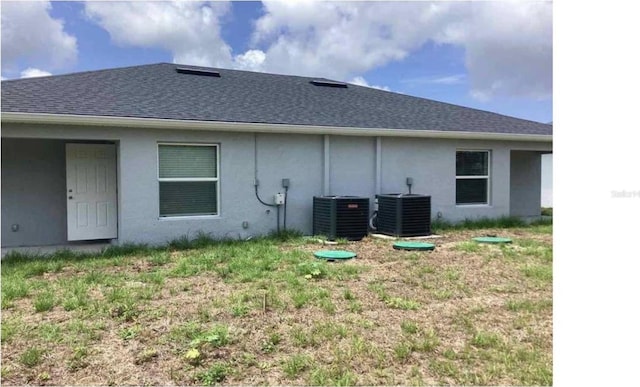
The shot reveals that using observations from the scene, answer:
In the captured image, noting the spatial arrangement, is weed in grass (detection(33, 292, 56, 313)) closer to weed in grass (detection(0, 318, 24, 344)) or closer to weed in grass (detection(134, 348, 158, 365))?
weed in grass (detection(0, 318, 24, 344))

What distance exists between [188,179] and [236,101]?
7.93 ft

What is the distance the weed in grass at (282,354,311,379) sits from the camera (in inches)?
132

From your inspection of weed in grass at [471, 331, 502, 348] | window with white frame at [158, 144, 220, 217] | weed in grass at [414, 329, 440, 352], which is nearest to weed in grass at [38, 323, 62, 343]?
weed in grass at [414, 329, 440, 352]

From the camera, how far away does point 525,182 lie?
1441 cm

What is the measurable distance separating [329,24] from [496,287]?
5687 millimetres

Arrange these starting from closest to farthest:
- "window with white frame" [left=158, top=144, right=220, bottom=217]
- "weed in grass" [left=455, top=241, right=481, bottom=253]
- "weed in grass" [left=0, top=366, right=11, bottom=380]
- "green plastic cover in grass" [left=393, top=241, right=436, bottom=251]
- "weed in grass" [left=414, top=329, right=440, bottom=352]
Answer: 1. "weed in grass" [left=0, top=366, right=11, bottom=380]
2. "weed in grass" [left=414, top=329, right=440, bottom=352]
3. "weed in grass" [left=455, top=241, right=481, bottom=253]
4. "green plastic cover in grass" [left=393, top=241, right=436, bottom=251]
5. "window with white frame" [left=158, top=144, right=220, bottom=217]

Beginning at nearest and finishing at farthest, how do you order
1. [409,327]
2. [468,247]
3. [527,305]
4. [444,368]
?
[444,368], [409,327], [527,305], [468,247]

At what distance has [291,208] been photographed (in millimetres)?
10148

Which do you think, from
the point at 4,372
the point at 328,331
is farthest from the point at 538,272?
the point at 4,372

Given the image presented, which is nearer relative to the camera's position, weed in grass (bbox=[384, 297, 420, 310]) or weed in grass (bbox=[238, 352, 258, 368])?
weed in grass (bbox=[238, 352, 258, 368])

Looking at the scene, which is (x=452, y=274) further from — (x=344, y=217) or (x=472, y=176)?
(x=472, y=176)

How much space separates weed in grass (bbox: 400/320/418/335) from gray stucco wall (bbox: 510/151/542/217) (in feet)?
36.0
